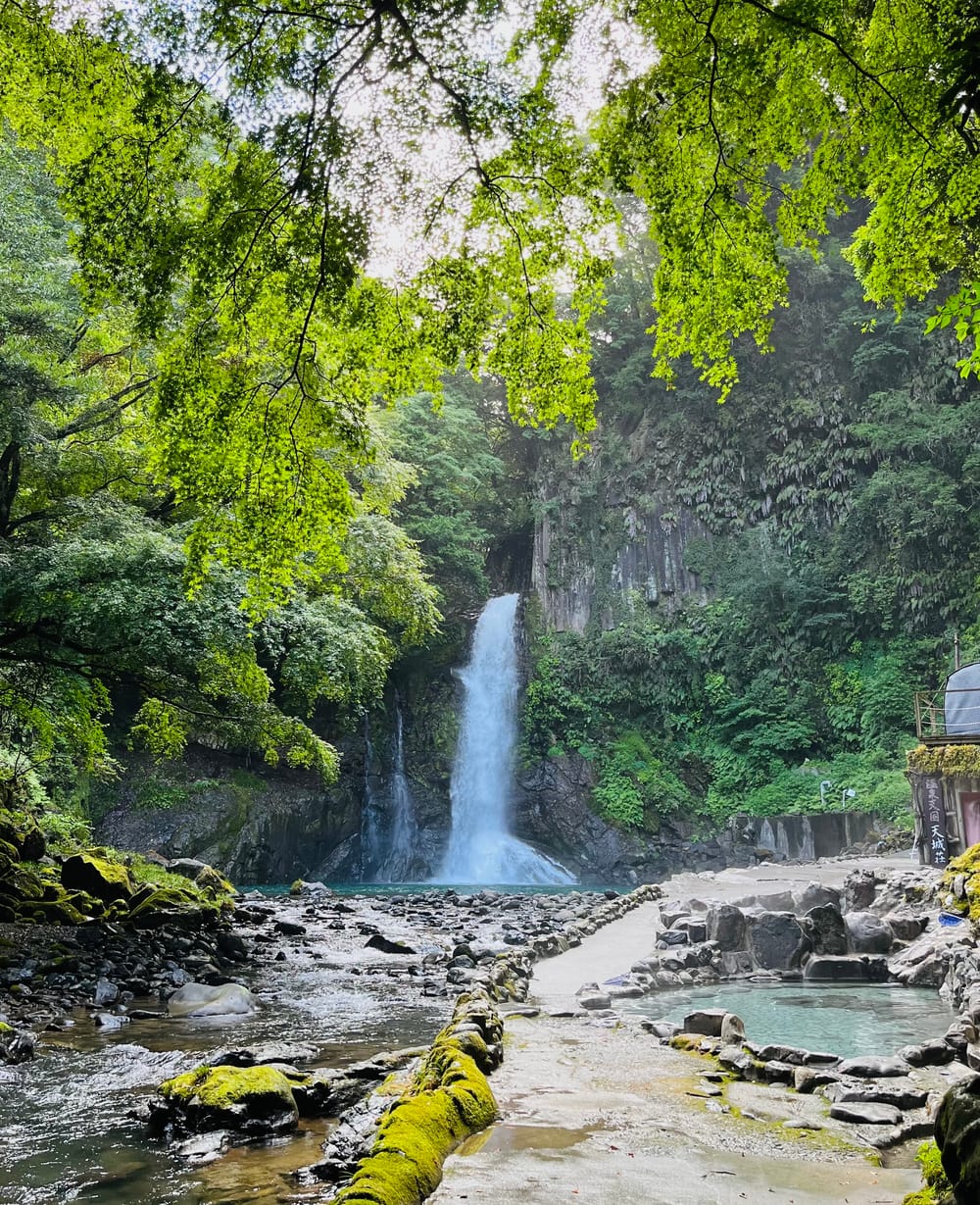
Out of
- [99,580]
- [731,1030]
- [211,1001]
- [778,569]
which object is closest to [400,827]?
[778,569]

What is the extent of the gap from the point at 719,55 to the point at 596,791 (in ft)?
81.0

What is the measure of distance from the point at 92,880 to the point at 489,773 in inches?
Result: 663

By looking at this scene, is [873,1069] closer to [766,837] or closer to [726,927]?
[726,927]

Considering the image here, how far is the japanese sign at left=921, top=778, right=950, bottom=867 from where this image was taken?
14.5 m

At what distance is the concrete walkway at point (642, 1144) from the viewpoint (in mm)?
3232

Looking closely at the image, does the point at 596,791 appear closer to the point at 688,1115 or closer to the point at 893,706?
the point at 893,706

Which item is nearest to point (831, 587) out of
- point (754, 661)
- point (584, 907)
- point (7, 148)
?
point (754, 661)

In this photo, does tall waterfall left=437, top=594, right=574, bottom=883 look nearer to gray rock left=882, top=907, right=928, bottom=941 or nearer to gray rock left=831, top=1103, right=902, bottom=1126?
gray rock left=882, top=907, right=928, bottom=941

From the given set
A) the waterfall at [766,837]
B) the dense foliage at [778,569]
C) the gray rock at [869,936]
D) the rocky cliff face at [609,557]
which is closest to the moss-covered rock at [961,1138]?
the gray rock at [869,936]

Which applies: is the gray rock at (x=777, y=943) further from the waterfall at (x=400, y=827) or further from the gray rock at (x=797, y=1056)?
the waterfall at (x=400, y=827)

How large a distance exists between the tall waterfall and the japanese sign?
12.6 metres

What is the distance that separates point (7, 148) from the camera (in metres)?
12.2

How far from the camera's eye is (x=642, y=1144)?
150 inches

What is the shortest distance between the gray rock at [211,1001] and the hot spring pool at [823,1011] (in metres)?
3.48
